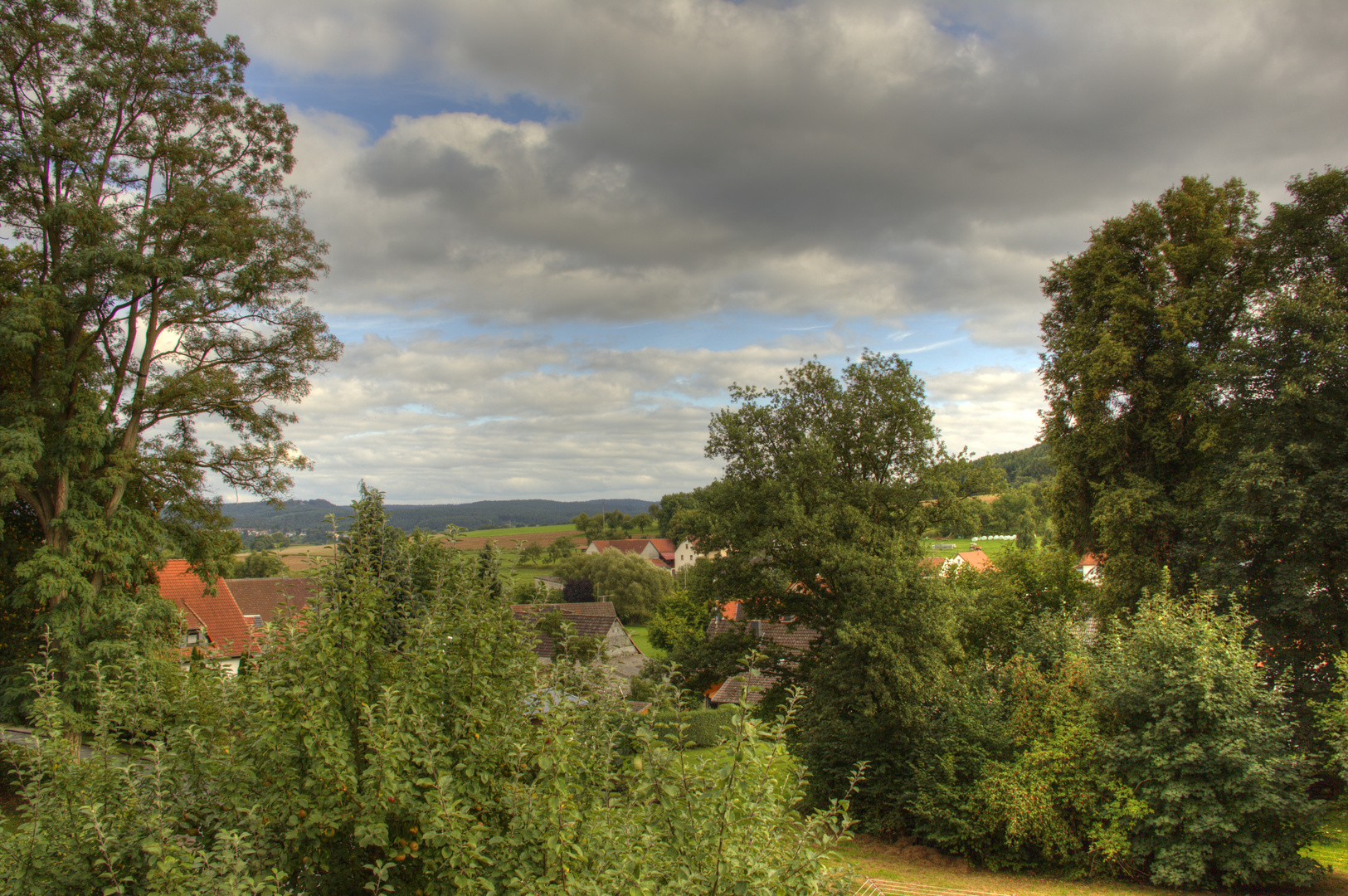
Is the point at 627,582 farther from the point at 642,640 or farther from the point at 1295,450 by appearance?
the point at 1295,450

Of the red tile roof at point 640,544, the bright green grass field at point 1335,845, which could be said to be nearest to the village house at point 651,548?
the red tile roof at point 640,544

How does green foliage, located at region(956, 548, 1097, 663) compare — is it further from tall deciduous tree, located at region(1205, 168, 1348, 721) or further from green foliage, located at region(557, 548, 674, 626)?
green foliage, located at region(557, 548, 674, 626)

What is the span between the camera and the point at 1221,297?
18.5 metres

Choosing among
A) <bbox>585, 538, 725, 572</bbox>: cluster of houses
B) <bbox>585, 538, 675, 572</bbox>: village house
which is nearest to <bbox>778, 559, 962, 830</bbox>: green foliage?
<bbox>585, 538, 675, 572</bbox>: village house

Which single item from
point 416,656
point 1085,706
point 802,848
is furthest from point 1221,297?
point 416,656

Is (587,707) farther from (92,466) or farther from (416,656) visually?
(92,466)

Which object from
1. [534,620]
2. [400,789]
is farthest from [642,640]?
[400,789]

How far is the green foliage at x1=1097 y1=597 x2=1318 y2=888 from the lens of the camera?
40.9 ft

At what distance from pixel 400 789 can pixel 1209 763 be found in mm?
14697

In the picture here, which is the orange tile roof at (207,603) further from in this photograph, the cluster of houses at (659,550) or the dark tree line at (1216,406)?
the cluster of houses at (659,550)

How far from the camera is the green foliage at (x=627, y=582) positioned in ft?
222

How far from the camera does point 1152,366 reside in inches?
754

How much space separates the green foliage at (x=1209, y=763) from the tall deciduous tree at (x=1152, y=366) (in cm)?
537

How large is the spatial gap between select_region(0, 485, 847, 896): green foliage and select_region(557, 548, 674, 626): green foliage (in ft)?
207
